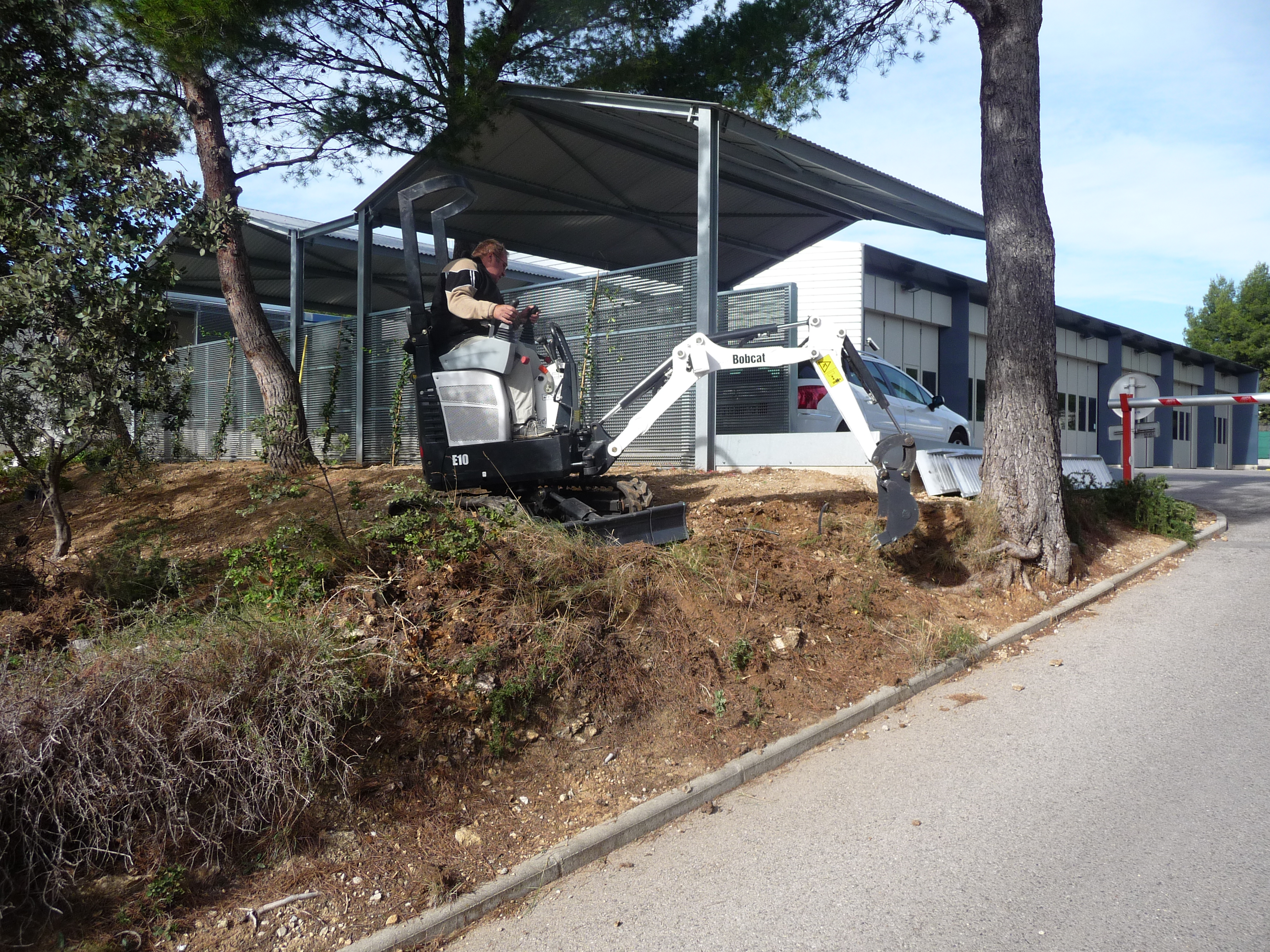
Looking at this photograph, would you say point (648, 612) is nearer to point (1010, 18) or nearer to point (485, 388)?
point (485, 388)

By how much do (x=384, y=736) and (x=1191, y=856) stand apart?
348 centimetres

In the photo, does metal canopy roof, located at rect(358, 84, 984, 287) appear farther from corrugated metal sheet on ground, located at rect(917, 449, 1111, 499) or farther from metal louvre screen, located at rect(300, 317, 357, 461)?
corrugated metal sheet on ground, located at rect(917, 449, 1111, 499)

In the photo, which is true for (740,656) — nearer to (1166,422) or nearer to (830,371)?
(830,371)

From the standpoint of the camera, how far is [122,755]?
12.2ft

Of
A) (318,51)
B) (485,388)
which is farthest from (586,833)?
(318,51)

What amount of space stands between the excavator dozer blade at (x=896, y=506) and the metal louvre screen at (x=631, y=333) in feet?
15.2

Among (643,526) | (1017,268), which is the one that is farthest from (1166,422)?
(643,526)

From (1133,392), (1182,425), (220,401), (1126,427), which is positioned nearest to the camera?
(1126,427)

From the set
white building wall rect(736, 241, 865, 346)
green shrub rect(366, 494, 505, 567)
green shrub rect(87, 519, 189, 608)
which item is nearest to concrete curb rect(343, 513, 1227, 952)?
green shrub rect(366, 494, 505, 567)

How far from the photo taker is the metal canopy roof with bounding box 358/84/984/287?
12398mm

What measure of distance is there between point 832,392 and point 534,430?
223 cm

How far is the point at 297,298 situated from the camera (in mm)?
17859

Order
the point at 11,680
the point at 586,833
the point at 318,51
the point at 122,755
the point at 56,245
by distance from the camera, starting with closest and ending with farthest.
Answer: the point at 122,755
the point at 11,680
the point at 586,833
the point at 56,245
the point at 318,51

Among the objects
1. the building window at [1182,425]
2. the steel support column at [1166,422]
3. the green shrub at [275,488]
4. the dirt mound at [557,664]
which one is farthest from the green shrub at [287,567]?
the building window at [1182,425]
